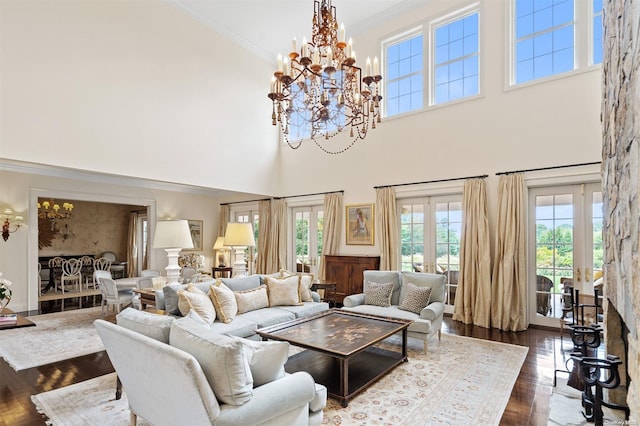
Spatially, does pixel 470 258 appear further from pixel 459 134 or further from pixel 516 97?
pixel 516 97

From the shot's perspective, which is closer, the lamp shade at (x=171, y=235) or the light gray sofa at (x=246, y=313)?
the light gray sofa at (x=246, y=313)

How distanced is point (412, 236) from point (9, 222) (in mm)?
7487

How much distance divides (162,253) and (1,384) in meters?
5.43

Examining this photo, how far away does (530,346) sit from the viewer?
15.0ft

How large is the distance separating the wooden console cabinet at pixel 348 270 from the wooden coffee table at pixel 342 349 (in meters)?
2.62

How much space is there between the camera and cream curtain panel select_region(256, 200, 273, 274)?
351 inches

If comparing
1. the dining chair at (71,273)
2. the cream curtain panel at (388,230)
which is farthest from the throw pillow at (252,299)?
the dining chair at (71,273)

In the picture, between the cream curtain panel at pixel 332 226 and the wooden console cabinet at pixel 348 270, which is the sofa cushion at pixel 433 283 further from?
the cream curtain panel at pixel 332 226

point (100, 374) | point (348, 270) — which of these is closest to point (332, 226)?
point (348, 270)

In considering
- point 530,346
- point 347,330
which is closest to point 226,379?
point 347,330

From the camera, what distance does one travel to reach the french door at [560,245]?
199 inches

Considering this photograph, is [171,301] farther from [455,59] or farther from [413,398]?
[455,59]

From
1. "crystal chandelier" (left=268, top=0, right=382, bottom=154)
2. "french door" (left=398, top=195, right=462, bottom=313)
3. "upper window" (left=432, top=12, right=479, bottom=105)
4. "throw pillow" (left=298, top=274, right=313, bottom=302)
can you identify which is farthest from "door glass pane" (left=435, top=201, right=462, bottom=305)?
"crystal chandelier" (left=268, top=0, right=382, bottom=154)

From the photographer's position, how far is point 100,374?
3713mm
